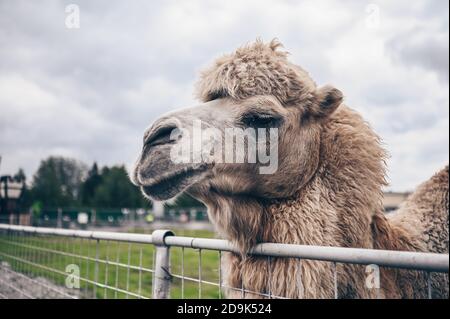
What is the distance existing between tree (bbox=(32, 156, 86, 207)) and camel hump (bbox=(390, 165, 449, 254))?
48.1 m

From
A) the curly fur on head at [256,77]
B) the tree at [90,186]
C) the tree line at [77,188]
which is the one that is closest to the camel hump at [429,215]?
the curly fur on head at [256,77]

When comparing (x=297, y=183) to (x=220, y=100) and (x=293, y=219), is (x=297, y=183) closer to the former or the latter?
(x=293, y=219)

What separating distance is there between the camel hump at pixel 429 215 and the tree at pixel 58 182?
1895 inches

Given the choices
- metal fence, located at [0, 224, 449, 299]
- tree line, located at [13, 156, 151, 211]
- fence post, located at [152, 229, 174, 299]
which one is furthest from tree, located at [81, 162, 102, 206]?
fence post, located at [152, 229, 174, 299]

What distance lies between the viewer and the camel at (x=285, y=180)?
8.50 feet

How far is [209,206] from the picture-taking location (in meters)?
2.89

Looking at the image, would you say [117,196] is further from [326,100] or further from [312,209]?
[312,209]

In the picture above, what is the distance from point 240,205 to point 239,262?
35 centimetres

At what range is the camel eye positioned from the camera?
9.25 feet

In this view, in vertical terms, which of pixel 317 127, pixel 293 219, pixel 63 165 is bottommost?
pixel 293 219

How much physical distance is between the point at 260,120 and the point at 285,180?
0.39 m
